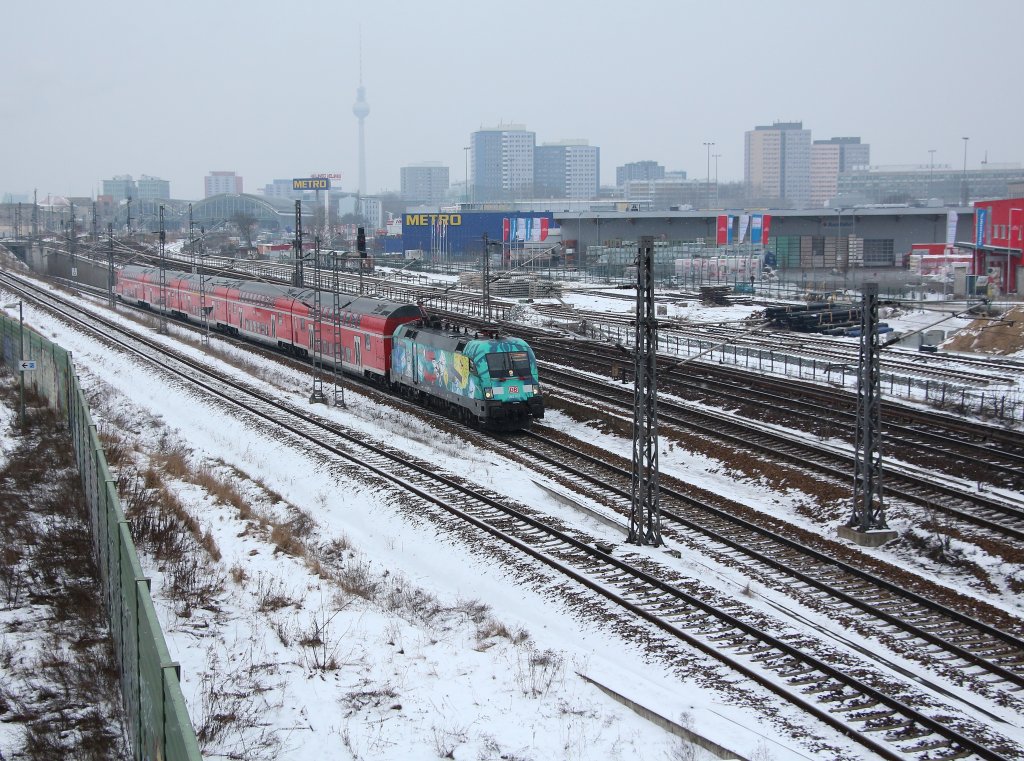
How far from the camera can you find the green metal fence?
7.70 meters

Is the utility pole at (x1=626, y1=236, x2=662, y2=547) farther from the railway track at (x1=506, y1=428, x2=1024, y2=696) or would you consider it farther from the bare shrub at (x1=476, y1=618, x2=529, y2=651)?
the bare shrub at (x1=476, y1=618, x2=529, y2=651)

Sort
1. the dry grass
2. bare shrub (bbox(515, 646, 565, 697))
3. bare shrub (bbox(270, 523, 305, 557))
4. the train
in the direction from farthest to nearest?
the train < bare shrub (bbox(270, 523, 305, 557)) < bare shrub (bbox(515, 646, 565, 697)) < the dry grass

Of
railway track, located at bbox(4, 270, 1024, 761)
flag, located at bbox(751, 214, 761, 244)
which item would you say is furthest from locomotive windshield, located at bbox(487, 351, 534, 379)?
flag, located at bbox(751, 214, 761, 244)

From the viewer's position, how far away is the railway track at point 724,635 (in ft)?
41.8

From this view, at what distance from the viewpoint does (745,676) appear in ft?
47.1

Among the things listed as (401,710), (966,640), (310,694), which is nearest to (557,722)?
(401,710)

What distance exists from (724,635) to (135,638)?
9163mm

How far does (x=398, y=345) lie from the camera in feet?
120

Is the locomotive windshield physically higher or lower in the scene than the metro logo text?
lower

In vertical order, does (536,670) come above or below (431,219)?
below

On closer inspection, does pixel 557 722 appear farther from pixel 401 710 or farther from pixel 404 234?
A: pixel 404 234

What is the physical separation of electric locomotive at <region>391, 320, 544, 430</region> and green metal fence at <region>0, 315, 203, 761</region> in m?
12.8

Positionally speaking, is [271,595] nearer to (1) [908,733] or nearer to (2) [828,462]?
(1) [908,733]

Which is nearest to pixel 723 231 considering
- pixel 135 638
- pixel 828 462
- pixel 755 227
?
pixel 755 227
